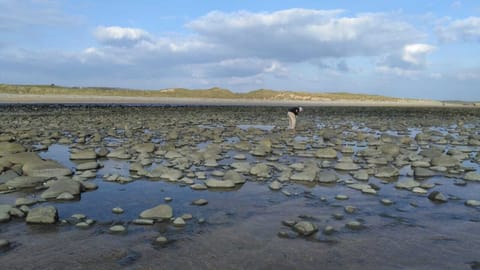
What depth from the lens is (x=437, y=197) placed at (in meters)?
10.2

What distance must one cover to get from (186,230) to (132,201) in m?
2.44

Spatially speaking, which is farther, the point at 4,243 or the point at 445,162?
the point at 445,162

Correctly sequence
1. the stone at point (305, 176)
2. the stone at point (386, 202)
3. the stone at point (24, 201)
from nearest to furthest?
the stone at point (24, 201) → the stone at point (386, 202) → the stone at point (305, 176)

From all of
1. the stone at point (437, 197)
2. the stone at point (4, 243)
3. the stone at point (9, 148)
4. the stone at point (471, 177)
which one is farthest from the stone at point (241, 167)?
the stone at point (9, 148)

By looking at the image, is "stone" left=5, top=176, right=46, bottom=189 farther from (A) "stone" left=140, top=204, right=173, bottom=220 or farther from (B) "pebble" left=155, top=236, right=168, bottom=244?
(B) "pebble" left=155, top=236, right=168, bottom=244

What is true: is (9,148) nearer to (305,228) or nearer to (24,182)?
(24,182)

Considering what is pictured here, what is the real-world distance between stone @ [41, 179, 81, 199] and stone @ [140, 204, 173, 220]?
2.58 metres

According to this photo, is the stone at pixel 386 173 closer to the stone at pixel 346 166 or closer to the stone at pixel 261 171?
the stone at pixel 346 166

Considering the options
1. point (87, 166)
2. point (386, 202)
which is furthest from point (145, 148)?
point (386, 202)

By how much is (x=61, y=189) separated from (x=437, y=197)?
9344 millimetres

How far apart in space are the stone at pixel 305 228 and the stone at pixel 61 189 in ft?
18.4

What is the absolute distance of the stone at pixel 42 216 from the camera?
8055 mm

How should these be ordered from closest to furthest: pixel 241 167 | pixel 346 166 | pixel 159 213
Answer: pixel 159 213
pixel 241 167
pixel 346 166

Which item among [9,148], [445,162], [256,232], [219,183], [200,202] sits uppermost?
[9,148]
